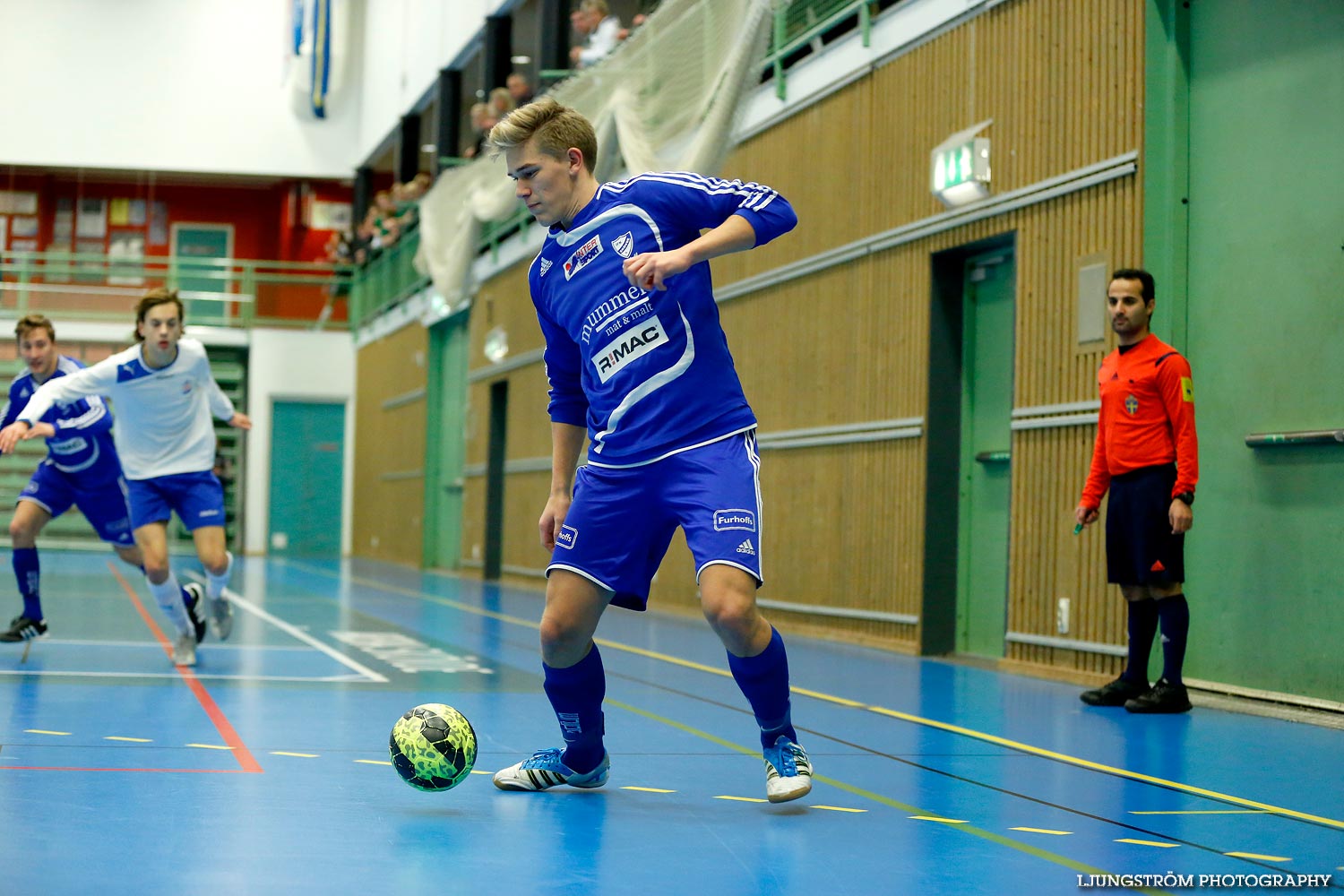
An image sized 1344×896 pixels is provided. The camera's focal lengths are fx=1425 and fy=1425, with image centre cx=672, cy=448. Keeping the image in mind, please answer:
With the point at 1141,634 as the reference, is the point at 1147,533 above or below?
above

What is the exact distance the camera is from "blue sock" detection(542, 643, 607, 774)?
14.1 ft

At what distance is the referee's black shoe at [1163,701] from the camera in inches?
267

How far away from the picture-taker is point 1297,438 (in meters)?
6.83

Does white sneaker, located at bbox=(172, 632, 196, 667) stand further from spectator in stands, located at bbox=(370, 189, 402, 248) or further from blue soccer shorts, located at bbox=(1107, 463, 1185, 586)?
spectator in stands, located at bbox=(370, 189, 402, 248)

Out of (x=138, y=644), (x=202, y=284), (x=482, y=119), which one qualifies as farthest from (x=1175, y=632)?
(x=202, y=284)

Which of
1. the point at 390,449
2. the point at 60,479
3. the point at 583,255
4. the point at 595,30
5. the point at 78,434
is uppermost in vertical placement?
the point at 595,30

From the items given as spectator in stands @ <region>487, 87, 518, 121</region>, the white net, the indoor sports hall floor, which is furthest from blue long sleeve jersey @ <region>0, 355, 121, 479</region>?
spectator in stands @ <region>487, 87, 518, 121</region>

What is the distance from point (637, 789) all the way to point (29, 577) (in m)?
5.78

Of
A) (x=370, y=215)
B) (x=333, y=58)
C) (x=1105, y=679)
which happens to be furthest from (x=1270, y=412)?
(x=333, y=58)

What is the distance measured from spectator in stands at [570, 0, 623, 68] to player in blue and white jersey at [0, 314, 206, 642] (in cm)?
716

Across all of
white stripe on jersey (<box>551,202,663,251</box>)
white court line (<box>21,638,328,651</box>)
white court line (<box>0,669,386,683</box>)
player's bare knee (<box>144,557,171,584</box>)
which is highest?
white stripe on jersey (<box>551,202,663,251</box>)

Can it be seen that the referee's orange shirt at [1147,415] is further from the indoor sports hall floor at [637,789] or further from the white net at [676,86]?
the white net at [676,86]

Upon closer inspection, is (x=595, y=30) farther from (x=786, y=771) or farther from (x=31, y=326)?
(x=786, y=771)

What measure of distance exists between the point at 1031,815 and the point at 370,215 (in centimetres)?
2479
